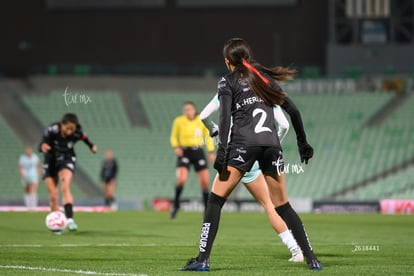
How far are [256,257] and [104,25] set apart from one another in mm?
33606

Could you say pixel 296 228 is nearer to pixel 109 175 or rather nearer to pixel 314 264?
pixel 314 264

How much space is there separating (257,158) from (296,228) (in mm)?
915

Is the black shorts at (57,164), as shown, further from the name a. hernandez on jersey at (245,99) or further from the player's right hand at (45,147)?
the name a. hernandez on jersey at (245,99)

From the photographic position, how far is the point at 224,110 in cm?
1134

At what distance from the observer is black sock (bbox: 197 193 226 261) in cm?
1154

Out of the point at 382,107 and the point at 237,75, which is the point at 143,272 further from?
the point at 382,107

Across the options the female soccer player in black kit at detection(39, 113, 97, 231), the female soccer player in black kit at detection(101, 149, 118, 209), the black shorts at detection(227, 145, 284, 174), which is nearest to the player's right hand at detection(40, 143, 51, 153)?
the female soccer player in black kit at detection(39, 113, 97, 231)

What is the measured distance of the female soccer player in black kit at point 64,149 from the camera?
19.4m

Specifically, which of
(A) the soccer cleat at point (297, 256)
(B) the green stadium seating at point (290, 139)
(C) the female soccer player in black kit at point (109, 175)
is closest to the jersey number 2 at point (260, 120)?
(A) the soccer cleat at point (297, 256)

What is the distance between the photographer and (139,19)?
46188mm

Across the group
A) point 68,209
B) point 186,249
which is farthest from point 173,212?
point 186,249

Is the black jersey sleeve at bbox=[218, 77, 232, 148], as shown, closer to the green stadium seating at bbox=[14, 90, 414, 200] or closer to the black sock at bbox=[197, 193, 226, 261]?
the black sock at bbox=[197, 193, 226, 261]

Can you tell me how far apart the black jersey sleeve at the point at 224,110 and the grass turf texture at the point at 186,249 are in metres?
1.50

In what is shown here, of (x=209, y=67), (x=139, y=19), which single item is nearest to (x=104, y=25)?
(x=139, y=19)
